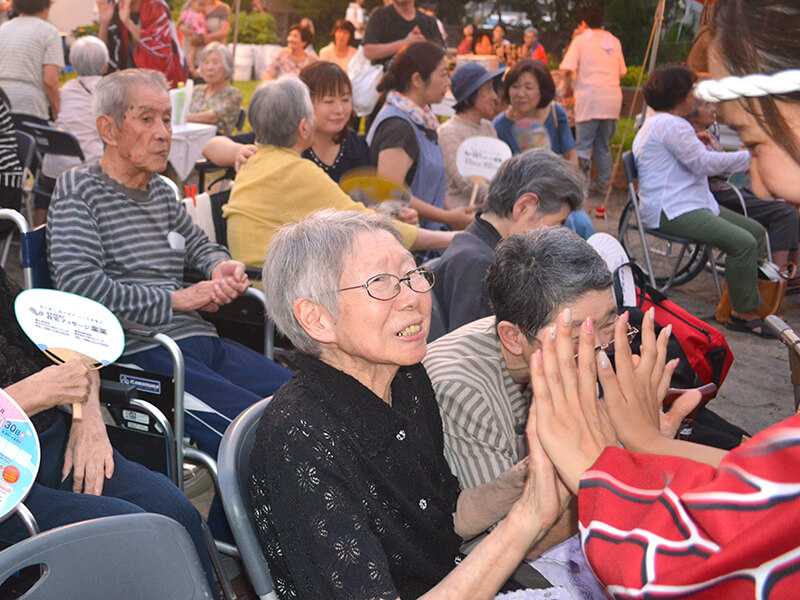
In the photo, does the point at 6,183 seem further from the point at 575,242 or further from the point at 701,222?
the point at 701,222

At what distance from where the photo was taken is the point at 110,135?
2842 millimetres

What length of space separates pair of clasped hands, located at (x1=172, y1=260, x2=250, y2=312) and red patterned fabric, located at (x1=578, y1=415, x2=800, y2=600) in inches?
82.5

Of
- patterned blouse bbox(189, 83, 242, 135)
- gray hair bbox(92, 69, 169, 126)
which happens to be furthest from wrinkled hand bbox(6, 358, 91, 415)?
patterned blouse bbox(189, 83, 242, 135)

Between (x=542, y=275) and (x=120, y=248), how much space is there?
1.61 m

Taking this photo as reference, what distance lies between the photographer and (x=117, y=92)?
9.44 ft

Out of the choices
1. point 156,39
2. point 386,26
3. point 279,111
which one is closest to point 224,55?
point 156,39

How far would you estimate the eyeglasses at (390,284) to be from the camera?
64.9 inches

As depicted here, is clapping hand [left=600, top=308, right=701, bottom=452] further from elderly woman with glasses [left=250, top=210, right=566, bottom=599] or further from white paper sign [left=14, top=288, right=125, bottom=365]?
white paper sign [left=14, top=288, right=125, bottom=365]

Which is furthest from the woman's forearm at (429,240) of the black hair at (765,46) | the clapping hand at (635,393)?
the black hair at (765,46)

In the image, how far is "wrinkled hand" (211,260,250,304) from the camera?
2.84 metres

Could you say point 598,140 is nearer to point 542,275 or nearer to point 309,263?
point 542,275

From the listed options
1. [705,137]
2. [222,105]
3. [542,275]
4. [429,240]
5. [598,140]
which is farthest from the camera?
[598,140]

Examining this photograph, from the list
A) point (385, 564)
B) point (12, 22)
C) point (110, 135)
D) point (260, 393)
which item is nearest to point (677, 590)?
point (385, 564)

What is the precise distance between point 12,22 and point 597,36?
6.00 m
